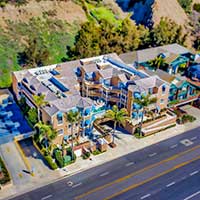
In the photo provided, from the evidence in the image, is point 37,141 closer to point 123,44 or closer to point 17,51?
point 17,51

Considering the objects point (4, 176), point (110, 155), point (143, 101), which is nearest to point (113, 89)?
point (143, 101)

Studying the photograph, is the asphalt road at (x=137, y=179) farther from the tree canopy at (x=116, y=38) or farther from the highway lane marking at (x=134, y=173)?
the tree canopy at (x=116, y=38)

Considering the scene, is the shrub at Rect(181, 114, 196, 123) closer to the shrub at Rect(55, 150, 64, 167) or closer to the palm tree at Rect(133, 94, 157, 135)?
the palm tree at Rect(133, 94, 157, 135)

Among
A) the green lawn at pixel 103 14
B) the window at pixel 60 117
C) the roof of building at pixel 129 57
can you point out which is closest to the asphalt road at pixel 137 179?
the window at pixel 60 117

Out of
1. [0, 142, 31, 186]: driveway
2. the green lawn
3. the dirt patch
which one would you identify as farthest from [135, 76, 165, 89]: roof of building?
the green lawn

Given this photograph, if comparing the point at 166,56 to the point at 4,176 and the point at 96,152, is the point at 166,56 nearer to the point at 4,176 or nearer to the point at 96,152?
the point at 96,152

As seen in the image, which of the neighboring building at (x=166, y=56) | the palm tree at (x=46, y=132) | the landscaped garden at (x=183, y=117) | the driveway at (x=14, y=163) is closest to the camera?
the driveway at (x=14, y=163)
